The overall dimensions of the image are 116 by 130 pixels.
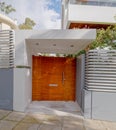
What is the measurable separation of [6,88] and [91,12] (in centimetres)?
988

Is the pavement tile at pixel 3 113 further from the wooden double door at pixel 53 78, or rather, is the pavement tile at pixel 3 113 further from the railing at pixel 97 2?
the railing at pixel 97 2

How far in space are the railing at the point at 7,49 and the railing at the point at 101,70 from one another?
3094 mm

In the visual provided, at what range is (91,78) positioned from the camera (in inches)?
332

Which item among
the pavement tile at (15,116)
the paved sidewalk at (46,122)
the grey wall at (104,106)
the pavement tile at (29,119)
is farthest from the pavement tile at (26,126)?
the grey wall at (104,106)

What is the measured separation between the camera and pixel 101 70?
8328 mm

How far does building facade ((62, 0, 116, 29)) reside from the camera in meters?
16.1

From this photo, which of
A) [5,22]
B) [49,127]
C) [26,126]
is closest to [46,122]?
[49,127]

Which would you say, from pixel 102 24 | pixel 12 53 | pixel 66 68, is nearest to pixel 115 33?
pixel 66 68

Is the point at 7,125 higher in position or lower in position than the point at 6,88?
lower

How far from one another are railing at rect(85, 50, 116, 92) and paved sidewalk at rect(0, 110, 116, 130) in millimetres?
1255

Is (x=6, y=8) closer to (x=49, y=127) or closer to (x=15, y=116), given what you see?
(x=15, y=116)

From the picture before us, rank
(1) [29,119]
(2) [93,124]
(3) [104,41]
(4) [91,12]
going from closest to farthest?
(2) [93,124] → (1) [29,119] → (3) [104,41] → (4) [91,12]

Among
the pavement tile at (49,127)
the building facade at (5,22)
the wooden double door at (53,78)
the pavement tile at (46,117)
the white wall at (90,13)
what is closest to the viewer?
the pavement tile at (49,127)

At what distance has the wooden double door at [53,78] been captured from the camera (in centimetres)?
1237
